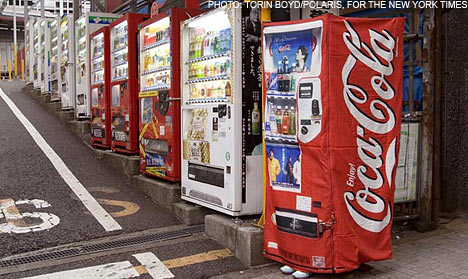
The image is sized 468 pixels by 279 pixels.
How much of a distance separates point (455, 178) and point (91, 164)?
593 centimetres

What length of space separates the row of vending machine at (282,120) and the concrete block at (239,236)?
0.42 feet

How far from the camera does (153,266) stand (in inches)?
192

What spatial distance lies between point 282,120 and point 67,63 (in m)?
9.14

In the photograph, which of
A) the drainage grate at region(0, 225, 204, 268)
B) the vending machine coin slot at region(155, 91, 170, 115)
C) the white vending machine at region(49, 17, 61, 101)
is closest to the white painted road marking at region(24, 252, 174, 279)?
the drainage grate at region(0, 225, 204, 268)

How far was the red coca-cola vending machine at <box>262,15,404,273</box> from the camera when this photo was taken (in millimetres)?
4258

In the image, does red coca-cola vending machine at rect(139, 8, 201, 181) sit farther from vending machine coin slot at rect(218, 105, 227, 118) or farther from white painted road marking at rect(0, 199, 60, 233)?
white painted road marking at rect(0, 199, 60, 233)

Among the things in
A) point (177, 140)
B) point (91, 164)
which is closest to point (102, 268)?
point (177, 140)

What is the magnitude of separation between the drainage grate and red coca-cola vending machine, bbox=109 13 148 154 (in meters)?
2.69

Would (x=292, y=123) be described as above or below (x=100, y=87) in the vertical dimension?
below

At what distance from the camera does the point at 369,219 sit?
443 cm

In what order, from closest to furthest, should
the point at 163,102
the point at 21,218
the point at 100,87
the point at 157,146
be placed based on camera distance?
the point at 21,218 → the point at 163,102 → the point at 157,146 → the point at 100,87

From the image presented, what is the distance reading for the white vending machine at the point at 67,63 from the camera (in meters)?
12.0

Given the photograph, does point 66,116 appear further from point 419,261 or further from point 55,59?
point 419,261

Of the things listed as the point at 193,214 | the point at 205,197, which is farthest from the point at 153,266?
the point at 193,214
